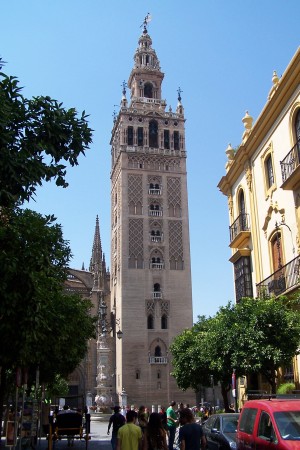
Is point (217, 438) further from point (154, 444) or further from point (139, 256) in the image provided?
point (139, 256)

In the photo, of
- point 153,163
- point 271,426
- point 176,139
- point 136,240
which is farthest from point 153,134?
point 271,426

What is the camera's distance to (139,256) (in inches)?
2084

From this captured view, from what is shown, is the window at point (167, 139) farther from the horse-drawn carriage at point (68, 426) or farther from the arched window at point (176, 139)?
the horse-drawn carriage at point (68, 426)

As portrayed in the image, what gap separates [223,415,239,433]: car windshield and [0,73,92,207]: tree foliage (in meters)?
6.54

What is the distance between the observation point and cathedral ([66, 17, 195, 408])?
49406 mm

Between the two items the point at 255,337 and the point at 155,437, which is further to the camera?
the point at 255,337

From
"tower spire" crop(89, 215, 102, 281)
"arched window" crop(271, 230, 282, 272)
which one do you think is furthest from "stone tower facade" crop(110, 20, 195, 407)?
"arched window" crop(271, 230, 282, 272)

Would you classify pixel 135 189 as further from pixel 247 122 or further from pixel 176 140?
pixel 247 122

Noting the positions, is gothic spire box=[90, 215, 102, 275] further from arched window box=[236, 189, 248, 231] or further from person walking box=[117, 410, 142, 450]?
person walking box=[117, 410, 142, 450]

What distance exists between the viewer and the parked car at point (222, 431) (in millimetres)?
11531

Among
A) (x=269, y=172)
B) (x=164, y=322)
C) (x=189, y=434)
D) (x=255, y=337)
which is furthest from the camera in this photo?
(x=164, y=322)

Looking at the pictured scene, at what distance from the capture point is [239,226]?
23.0 m

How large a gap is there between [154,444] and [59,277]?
10650 millimetres

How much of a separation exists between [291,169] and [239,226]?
5.89m
